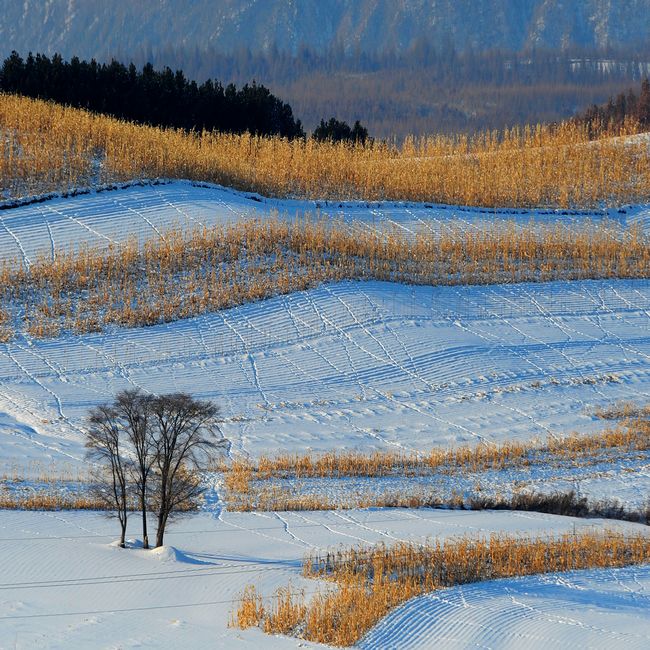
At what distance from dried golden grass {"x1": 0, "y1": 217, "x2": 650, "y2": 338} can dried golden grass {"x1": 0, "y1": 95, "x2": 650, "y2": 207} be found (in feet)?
14.0

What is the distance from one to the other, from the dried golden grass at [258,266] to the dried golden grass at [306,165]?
168 inches

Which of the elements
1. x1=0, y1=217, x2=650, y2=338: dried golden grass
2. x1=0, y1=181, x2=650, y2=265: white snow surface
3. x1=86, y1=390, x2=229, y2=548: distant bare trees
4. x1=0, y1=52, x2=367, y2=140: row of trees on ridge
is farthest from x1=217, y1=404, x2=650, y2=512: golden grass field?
x1=0, y1=52, x2=367, y2=140: row of trees on ridge

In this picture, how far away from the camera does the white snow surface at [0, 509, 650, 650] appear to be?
43.1ft

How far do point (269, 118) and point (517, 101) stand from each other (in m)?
74.0

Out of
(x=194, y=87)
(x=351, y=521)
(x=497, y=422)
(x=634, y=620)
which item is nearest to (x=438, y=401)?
(x=497, y=422)

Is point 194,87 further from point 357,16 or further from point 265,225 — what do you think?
point 357,16

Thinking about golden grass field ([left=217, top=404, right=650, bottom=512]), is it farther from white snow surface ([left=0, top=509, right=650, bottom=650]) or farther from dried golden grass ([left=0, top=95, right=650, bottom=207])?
dried golden grass ([left=0, top=95, right=650, bottom=207])

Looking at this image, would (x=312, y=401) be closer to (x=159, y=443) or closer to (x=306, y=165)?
(x=159, y=443)

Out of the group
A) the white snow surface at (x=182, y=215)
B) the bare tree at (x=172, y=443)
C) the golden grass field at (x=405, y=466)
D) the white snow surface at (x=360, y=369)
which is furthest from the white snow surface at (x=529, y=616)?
the white snow surface at (x=182, y=215)

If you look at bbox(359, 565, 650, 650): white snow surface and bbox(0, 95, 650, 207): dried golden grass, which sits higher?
bbox(0, 95, 650, 207): dried golden grass

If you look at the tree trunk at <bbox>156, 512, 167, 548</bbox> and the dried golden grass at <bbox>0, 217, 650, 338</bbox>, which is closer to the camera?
the tree trunk at <bbox>156, 512, 167, 548</bbox>

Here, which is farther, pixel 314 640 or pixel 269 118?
pixel 269 118

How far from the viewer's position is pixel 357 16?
6786 inches

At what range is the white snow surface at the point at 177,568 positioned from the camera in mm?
13125
